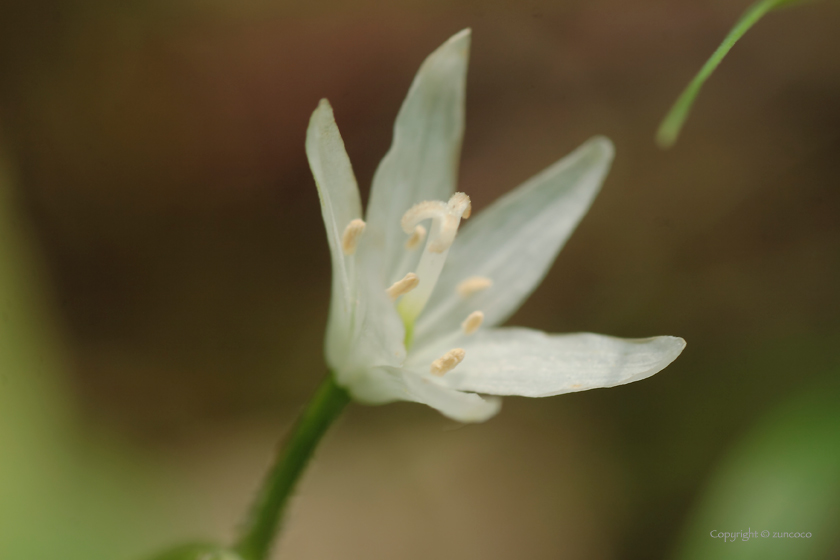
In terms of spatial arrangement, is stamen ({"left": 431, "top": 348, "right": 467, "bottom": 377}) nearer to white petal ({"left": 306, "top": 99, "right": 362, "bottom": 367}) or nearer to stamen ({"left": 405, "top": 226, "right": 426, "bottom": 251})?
white petal ({"left": 306, "top": 99, "right": 362, "bottom": 367})

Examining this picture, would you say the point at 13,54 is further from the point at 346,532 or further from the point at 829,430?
the point at 829,430

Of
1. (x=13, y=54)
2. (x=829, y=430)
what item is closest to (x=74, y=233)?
(x=13, y=54)

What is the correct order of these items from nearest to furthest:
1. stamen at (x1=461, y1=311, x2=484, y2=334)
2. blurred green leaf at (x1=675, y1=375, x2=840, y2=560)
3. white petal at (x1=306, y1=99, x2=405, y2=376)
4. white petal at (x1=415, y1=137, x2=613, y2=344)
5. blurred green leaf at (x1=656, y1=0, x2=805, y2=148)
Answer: blurred green leaf at (x1=656, y1=0, x2=805, y2=148) < white petal at (x1=306, y1=99, x2=405, y2=376) < stamen at (x1=461, y1=311, x2=484, y2=334) < white petal at (x1=415, y1=137, x2=613, y2=344) < blurred green leaf at (x1=675, y1=375, x2=840, y2=560)

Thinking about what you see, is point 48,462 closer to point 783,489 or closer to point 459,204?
point 459,204

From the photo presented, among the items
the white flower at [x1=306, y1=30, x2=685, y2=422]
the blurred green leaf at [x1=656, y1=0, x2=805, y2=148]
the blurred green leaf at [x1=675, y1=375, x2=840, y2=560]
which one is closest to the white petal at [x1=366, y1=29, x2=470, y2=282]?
the white flower at [x1=306, y1=30, x2=685, y2=422]

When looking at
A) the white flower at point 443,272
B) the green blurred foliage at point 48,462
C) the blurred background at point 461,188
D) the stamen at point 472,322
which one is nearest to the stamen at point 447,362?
the white flower at point 443,272
